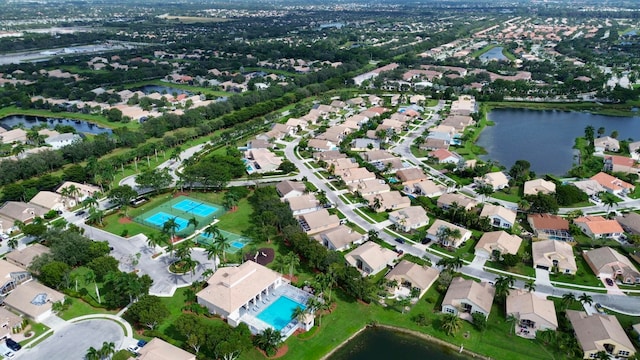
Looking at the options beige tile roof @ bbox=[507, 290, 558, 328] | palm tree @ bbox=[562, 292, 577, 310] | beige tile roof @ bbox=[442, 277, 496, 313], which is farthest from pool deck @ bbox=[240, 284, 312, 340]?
palm tree @ bbox=[562, 292, 577, 310]

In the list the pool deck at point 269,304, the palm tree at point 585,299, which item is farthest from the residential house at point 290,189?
the palm tree at point 585,299

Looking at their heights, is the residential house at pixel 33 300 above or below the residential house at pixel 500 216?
above

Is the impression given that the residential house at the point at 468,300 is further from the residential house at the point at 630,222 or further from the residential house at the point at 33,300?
the residential house at the point at 33,300

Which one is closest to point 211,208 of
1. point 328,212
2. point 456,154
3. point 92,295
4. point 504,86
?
point 328,212

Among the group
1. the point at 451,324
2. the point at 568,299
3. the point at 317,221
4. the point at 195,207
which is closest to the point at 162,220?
the point at 195,207

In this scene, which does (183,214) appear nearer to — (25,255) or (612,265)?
(25,255)

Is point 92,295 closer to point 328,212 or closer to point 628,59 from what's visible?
point 328,212
